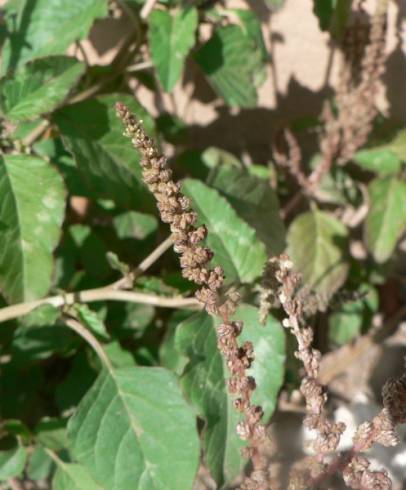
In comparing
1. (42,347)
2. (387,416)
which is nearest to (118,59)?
(42,347)

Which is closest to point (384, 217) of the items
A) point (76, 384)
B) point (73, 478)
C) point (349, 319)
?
point (349, 319)

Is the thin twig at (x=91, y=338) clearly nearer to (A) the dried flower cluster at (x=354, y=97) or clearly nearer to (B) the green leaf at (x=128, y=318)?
(B) the green leaf at (x=128, y=318)

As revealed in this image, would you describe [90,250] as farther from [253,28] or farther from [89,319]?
[253,28]

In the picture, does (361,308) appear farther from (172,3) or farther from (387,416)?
(387,416)

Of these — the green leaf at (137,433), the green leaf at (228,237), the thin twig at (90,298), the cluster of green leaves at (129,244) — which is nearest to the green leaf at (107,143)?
the cluster of green leaves at (129,244)

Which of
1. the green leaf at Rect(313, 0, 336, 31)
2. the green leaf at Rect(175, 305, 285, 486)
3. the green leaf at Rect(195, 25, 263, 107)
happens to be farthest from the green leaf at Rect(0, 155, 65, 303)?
the green leaf at Rect(313, 0, 336, 31)

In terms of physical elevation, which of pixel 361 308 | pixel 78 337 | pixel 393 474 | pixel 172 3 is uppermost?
pixel 172 3
